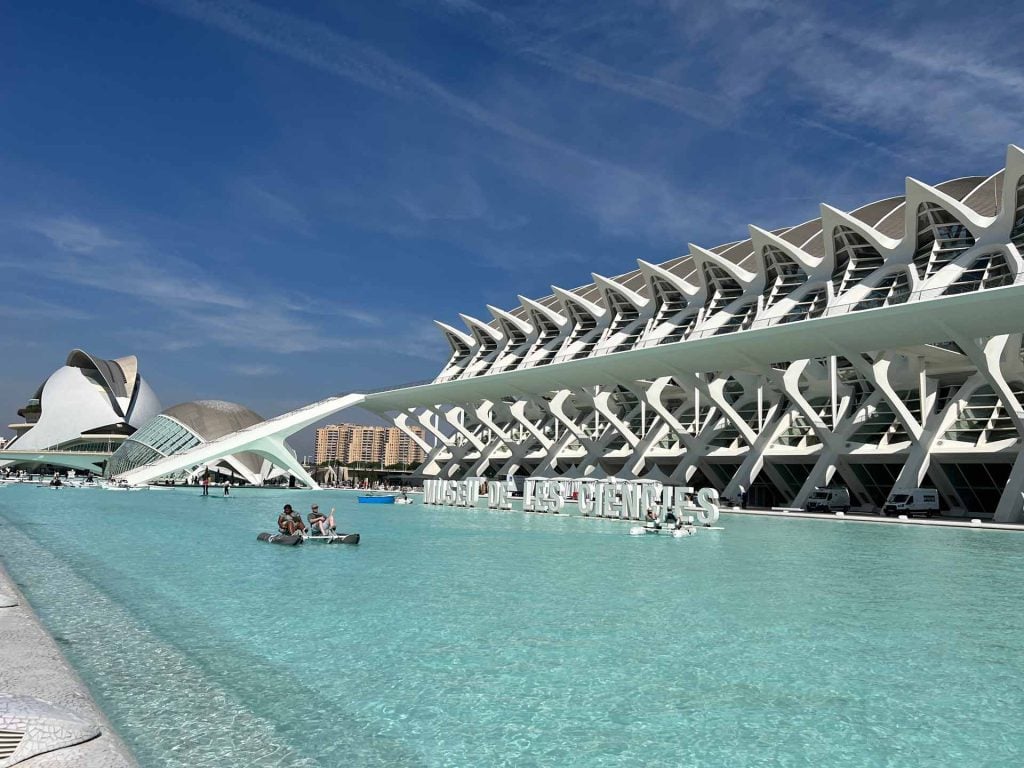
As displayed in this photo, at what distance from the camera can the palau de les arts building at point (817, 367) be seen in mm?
28047

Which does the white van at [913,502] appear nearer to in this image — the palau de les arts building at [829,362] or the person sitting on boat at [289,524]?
the palau de les arts building at [829,362]

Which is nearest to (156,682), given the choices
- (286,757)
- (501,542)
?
(286,757)

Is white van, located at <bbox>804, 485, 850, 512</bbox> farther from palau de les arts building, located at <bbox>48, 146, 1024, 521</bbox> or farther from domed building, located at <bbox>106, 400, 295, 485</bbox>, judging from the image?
domed building, located at <bbox>106, 400, 295, 485</bbox>

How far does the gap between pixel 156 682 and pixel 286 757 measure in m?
1.86

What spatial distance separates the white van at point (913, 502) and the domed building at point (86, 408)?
213 feet

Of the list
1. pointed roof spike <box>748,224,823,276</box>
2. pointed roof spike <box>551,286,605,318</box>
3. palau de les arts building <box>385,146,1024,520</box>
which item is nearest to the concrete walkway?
palau de les arts building <box>385,146,1024,520</box>

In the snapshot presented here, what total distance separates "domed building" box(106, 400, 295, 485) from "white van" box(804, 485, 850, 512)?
29414 mm

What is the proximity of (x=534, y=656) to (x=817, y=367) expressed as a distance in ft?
113

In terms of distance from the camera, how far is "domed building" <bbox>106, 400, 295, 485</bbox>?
147ft

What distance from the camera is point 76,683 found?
4781 millimetres

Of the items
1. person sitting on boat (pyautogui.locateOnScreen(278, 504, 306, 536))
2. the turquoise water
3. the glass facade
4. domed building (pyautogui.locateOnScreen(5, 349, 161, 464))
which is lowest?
the turquoise water

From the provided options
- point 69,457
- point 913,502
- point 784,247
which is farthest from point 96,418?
point 913,502

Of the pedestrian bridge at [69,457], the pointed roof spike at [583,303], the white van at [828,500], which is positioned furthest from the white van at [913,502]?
the pedestrian bridge at [69,457]

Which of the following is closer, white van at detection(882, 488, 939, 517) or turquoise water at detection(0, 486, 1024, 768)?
turquoise water at detection(0, 486, 1024, 768)
